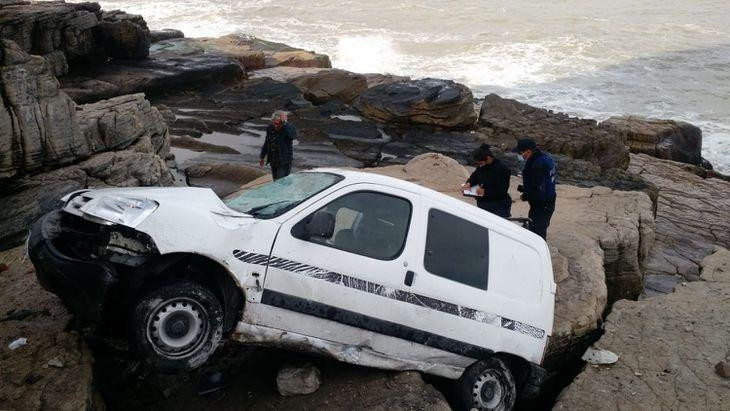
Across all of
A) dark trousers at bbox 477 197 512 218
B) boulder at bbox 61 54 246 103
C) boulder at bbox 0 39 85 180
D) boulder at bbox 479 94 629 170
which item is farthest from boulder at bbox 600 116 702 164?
boulder at bbox 0 39 85 180

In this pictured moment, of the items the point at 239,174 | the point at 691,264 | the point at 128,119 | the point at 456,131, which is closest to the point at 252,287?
the point at 128,119

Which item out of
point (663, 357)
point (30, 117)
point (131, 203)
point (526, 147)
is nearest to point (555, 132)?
point (526, 147)

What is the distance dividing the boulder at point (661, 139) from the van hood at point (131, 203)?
16570 millimetres

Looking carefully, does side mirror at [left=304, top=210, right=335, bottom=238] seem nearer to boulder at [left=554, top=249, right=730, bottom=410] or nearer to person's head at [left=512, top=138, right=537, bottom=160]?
boulder at [left=554, top=249, right=730, bottom=410]

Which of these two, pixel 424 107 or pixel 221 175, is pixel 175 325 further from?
pixel 424 107

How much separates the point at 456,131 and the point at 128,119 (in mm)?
9238

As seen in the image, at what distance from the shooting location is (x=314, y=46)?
123ft

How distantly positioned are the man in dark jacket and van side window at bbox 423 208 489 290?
91.6 inches

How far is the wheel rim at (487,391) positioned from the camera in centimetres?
467

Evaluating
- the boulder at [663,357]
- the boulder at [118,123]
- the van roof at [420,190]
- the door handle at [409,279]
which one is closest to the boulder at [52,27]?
the boulder at [118,123]

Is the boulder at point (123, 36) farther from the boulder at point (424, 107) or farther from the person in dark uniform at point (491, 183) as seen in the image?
the person in dark uniform at point (491, 183)

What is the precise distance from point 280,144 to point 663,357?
18.5 ft

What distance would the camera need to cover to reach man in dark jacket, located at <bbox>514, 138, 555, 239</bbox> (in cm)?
671

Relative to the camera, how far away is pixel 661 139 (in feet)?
61.9
